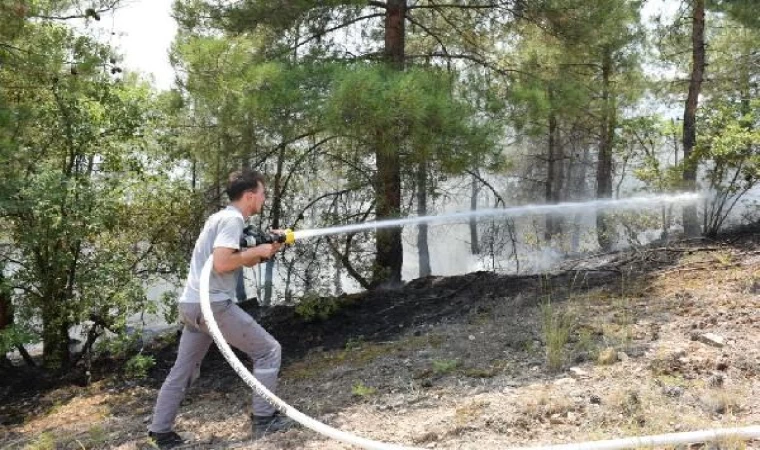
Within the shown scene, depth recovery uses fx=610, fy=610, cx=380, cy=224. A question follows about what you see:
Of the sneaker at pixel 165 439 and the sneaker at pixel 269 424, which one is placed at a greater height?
Result: the sneaker at pixel 269 424

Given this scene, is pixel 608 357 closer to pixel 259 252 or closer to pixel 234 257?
pixel 259 252

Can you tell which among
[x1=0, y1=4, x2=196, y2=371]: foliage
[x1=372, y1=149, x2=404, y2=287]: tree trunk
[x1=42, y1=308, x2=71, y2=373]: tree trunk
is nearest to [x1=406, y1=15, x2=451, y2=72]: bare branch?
[x1=372, y1=149, x2=404, y2=287]: tree trunk

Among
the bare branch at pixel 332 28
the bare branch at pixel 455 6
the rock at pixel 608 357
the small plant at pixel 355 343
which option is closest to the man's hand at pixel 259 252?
the rock at pixel 608 357

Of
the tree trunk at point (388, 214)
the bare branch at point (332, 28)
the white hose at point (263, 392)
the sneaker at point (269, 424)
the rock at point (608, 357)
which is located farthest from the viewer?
the bare branch at point (332, 28)

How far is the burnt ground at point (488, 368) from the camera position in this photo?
3225mm

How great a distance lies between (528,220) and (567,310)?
1488 cm

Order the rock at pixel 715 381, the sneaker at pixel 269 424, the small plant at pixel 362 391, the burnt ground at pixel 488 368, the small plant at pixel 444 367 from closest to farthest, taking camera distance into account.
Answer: the burnt ground at pixel 488 368, the rock at pixel 715 381, the sneaker at pixel 269 424, the small plant at pixel 362 391, the small plant at pixel 444 367

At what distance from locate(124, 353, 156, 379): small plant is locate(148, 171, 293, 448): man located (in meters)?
1.97

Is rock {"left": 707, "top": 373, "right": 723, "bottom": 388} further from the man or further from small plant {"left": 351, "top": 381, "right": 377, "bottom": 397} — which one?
the man

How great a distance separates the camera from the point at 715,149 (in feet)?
24.5

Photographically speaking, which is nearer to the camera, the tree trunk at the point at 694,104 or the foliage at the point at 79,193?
the foliage at the point at 79,193

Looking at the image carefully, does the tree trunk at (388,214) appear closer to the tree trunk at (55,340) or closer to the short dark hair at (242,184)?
the short dark hair at (242,184)

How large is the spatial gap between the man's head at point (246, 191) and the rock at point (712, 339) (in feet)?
10.2

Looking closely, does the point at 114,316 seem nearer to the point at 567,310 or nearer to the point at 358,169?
the point at 358,169
